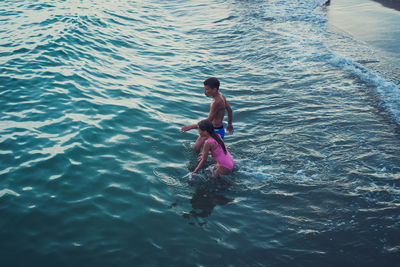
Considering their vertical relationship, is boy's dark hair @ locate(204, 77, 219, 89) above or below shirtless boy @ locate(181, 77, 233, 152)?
above

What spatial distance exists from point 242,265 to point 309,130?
4.18m

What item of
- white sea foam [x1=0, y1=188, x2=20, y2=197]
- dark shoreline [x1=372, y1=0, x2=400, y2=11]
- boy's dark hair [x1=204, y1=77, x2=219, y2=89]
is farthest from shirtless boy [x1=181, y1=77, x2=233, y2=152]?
dark shoreline [x1=372, y1=0, x2=400, y2=11]

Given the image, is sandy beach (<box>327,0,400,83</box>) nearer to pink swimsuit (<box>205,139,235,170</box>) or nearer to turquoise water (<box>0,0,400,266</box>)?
turquoise water (<box>0,0,400,266</box>)

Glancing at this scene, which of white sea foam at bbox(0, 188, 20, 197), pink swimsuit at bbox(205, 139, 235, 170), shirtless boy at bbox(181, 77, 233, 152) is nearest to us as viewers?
white sea foam at bbox(0, 188, 20, 197)

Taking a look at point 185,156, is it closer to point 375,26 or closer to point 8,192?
point 8,192

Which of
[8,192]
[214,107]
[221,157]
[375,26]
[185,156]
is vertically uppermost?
[375,26]

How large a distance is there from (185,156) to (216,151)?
925 mm

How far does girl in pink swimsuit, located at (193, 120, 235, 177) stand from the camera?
5952 mm

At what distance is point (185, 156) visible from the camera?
682 cm

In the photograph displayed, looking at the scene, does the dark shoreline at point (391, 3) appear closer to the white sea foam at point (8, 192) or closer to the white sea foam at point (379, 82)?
the white sea foam at point (379, 82)

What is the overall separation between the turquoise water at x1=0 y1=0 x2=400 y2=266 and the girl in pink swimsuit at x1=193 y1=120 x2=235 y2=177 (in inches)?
10.4

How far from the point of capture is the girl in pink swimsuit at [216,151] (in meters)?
5.95

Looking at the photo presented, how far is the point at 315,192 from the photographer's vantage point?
5727 millimetres

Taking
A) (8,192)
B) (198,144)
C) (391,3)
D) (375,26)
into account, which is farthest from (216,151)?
(391,3)
